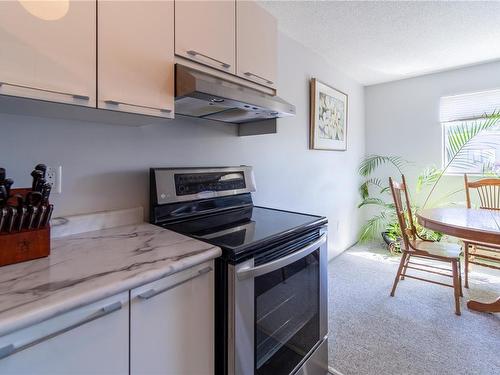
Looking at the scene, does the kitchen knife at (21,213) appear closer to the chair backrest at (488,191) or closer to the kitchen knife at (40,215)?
the kitchen knife at (40,215)

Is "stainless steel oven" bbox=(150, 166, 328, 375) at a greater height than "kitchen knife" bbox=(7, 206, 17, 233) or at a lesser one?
lesser

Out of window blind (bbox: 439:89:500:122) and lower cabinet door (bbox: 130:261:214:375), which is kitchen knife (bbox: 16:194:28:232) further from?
window blind (bbox: 439:89:500:122)

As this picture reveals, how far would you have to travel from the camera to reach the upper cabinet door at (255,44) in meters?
1.41

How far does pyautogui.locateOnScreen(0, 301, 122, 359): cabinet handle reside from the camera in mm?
578

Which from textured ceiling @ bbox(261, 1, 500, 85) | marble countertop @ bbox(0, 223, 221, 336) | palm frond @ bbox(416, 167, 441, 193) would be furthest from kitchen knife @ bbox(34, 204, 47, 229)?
palm frond @ bbox(416, 167, 441, 193)

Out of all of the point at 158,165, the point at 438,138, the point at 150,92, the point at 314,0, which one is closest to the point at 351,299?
the point at 158,165

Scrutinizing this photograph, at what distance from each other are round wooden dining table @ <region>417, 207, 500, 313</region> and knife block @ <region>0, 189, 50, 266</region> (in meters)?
2.05

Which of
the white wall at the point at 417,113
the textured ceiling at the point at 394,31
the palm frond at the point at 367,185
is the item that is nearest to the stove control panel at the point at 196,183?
the textured ceiling at the point at 394,31

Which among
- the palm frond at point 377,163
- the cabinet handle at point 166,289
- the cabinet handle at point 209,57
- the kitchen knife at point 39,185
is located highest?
→ the cabinet handle at point 209,57

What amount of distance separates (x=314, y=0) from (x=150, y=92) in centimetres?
145

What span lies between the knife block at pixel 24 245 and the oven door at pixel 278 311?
664mm

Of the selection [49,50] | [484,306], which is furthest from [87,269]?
[484,306]

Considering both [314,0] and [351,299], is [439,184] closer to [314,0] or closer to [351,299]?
[351,299]

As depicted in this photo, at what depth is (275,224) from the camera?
1.37 m
